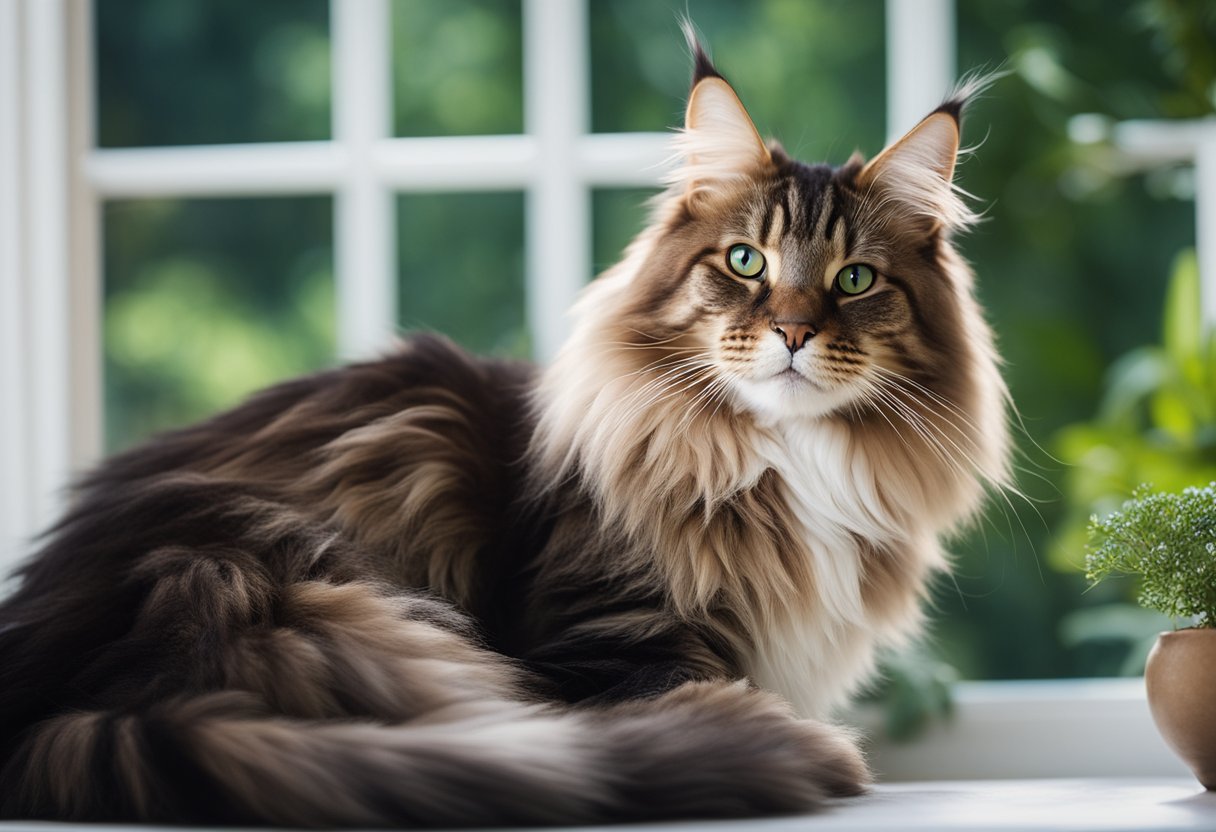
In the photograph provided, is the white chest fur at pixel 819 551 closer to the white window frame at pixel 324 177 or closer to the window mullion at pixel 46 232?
the white window frame at pixel 324 177

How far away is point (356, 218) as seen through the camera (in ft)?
7.31

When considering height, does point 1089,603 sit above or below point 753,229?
below

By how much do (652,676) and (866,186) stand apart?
729mm

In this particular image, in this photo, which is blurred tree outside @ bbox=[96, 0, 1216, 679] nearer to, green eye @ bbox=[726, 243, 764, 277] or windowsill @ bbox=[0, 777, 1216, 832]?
green eye @ bbox=[726, 243, 764, 277]

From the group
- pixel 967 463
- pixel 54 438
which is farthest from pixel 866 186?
pixel 54 438

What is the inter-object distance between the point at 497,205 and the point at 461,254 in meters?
0.16

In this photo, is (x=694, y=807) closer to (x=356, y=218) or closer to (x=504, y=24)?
(x=356, y=218)

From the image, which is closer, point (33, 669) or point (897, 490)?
point (33, 669)

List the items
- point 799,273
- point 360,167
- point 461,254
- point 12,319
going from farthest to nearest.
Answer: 1. point 461,254
2. point 360,167
3. point 12,319
4. point 799,273

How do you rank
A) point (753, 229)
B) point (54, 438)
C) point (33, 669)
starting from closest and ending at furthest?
point (33, 669) → point (753, 229) → point (54, 438)

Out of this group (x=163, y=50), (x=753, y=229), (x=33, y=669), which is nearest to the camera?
(x=33, y=669)

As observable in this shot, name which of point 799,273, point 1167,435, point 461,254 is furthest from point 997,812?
point 461,254

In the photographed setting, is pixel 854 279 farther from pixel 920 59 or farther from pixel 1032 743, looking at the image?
pixel 1032 743

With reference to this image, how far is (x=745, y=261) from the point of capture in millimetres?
1487
